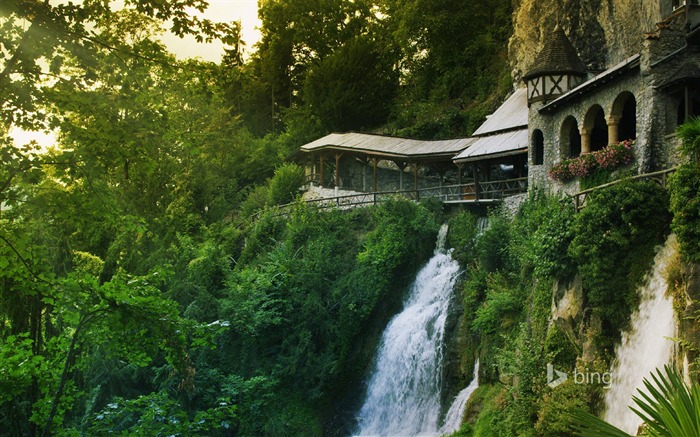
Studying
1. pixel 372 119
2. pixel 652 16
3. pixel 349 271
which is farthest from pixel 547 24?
pixel 372 119

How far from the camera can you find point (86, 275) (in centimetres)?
876

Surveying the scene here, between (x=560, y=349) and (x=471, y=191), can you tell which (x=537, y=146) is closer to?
(x=471, y=191)

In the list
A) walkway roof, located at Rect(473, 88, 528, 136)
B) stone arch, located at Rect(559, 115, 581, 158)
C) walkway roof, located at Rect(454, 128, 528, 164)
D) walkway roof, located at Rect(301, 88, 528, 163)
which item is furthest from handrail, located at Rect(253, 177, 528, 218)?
stone arch, located at Rect(559, 115, 581, 158)

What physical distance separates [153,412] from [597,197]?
10.5m

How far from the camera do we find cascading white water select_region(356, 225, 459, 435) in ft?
68.5

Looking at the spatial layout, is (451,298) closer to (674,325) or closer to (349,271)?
(349,271)

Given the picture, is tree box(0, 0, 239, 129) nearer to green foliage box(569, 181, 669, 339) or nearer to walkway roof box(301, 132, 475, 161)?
green foliage box(569, 181, 669, 339)

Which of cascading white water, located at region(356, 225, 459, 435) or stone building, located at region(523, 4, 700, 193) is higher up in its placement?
stone building, located at region(523, 4, 700, 193)

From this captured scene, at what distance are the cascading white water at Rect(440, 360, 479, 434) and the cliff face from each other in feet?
42.2

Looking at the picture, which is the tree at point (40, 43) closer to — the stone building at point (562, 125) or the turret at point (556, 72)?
the stone building at point (562, 125)

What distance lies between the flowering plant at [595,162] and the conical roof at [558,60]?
4.15 m

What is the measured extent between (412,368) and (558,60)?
38.1 ft

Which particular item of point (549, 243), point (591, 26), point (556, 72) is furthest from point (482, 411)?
point (591, 26)

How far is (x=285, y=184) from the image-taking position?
127 ft
